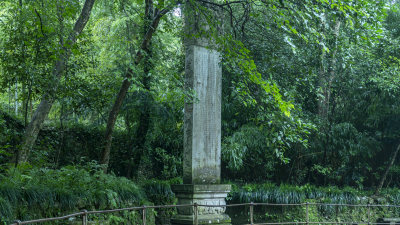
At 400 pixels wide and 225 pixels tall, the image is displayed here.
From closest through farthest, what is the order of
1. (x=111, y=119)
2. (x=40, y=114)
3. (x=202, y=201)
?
(x=202, y=201)
(x=40, y=114)
(x=111, y=119)

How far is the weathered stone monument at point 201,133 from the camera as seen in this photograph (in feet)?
20.0

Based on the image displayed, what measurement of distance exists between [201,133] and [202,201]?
949 millimetres

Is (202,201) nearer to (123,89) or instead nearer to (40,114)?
(40,114)

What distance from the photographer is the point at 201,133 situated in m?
6.22

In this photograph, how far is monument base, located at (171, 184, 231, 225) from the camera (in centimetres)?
600

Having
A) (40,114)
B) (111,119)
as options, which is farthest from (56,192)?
(111,119)

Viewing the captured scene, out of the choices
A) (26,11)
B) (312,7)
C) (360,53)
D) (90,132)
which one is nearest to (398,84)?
(360,53)

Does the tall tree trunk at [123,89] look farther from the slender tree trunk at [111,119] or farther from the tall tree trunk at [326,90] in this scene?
the tall tree trunk at [326,90]

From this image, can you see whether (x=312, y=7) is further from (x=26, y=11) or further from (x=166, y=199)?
(x=166, y=199)

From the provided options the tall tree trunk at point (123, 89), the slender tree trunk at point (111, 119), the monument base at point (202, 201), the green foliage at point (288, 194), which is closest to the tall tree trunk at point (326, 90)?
the green foliage at point (288, 194)

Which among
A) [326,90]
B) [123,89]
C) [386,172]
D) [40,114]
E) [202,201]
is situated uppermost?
[326,90]

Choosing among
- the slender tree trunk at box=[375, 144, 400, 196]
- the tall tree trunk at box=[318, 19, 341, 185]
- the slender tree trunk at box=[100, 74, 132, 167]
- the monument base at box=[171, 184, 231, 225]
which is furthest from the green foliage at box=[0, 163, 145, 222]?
the slender tree trunk at box=[375, 144, 400, 196]

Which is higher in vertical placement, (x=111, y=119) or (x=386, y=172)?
(x=111, y=119)

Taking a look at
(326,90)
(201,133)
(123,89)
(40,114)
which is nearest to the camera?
(201,133)
